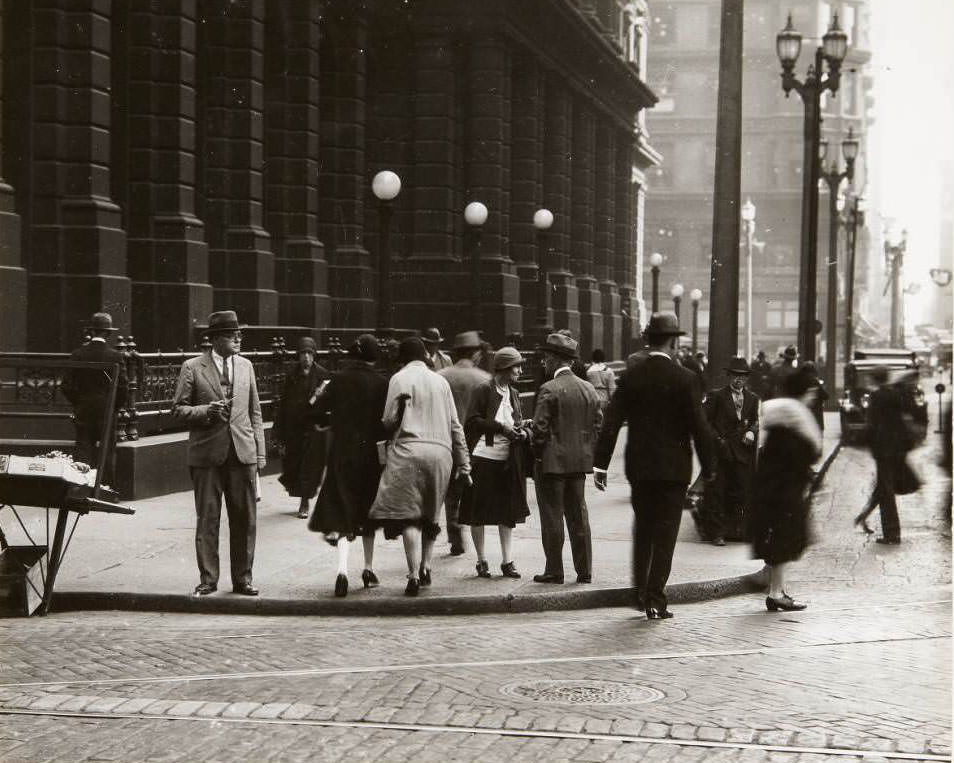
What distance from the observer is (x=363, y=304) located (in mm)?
33969

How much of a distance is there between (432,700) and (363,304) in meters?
26.1

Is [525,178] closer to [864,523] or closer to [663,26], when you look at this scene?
[864,523]

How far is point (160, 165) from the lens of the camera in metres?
24.7

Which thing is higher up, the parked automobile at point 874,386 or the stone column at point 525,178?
the stone column at point 525,178

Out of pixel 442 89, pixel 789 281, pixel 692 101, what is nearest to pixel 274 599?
pixel 442 89

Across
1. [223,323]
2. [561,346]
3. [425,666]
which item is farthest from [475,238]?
[425,666]

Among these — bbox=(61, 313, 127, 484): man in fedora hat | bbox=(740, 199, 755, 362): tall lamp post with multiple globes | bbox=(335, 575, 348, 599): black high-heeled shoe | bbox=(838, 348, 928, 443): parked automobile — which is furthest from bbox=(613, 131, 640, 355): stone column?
bbox=(335, 575, 348, 599): black high-heeled shoe

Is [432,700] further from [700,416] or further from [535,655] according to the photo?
[700,416]

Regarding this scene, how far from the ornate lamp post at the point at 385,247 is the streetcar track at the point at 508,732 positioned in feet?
46.3

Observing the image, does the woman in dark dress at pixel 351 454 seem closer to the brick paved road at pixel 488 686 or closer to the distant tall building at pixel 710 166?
the brick paved road at pixel 488 686

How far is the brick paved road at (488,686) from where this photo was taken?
7.25m

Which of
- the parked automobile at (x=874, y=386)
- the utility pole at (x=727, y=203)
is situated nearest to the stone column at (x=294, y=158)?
the parked automobile at (x=874, y=386)

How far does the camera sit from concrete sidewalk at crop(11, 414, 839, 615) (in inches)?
445

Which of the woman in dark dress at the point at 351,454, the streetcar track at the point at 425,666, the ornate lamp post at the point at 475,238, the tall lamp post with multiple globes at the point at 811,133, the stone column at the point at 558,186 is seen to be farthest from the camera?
the stone column at the point at 558,186
